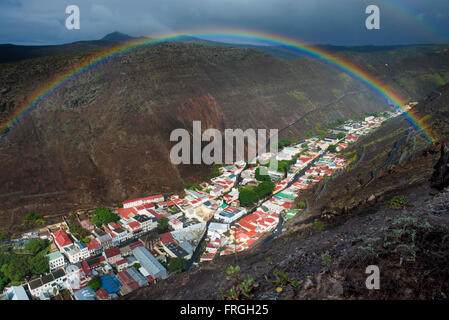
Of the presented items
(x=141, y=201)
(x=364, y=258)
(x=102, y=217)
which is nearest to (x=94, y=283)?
(x=102, y=217)

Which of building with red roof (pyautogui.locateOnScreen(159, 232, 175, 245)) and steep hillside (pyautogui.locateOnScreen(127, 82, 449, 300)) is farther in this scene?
building with red roof (pyautogui.locateOnScreen(159, 232, 175, 245))

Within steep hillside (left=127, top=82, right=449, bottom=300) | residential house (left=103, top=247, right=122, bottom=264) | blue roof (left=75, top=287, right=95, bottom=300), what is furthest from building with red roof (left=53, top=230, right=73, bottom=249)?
steep hillside (left=127, top=82, right=449, bottom=300)

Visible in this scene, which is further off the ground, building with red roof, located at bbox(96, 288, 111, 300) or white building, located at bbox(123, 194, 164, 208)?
white building, located at bbox(123, 194, 164, 208)

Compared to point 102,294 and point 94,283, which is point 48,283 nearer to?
point 94,283

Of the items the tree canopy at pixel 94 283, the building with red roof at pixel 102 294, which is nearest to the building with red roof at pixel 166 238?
the tree canopy at pixel 94 283

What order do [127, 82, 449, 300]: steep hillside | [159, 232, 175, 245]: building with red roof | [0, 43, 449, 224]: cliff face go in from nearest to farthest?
[127, 82, 449, 300]: steep hillside, [159, 232, 175, 245]: building with red roof, [0, 43, 449, 224]: cliff face

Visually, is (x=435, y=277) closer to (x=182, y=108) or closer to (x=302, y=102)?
(x=182, y=108)

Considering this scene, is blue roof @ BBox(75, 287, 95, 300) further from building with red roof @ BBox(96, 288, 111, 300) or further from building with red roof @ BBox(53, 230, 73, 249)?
building with red roof @ BBox(53, 230, 73, 249)
